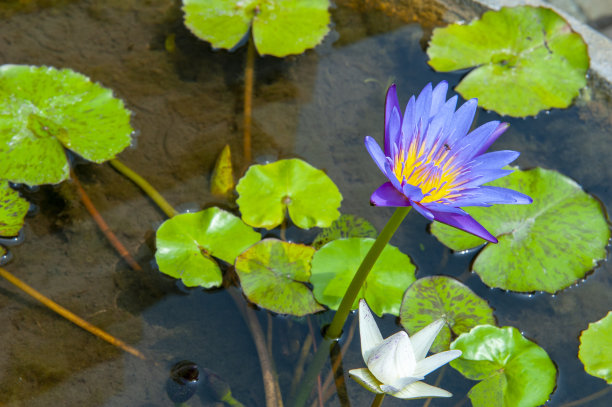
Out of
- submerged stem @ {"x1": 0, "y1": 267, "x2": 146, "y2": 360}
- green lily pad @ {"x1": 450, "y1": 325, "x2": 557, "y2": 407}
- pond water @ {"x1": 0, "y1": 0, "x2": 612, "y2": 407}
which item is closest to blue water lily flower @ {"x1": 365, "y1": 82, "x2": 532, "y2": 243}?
green lily pad @ {"x1": 450, "y1": 325, "x2": 557, "y2": 407}

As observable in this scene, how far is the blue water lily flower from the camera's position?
127cm

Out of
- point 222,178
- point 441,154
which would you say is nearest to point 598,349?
point 441,154

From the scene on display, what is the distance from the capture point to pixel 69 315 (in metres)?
1.86

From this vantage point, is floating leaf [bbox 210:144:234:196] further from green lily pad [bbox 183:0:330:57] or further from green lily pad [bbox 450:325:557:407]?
green lily pad [bbox 450:325:557:407]

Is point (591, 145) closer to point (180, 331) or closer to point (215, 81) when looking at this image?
point (215, 81)

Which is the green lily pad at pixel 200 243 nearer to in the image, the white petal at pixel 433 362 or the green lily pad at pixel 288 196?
the green lily pad at pixel 288 196

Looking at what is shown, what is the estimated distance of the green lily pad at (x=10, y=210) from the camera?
6.33ft

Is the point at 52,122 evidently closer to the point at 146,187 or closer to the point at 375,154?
the point at 146,187

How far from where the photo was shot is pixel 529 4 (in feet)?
8.80

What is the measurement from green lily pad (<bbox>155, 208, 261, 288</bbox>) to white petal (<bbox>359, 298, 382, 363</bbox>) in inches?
22.4

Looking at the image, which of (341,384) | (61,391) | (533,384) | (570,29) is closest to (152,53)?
(61,391)

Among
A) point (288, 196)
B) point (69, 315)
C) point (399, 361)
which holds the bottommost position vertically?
point (69, 315)

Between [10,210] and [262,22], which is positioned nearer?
[10,210]

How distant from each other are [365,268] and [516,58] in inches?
58.0
